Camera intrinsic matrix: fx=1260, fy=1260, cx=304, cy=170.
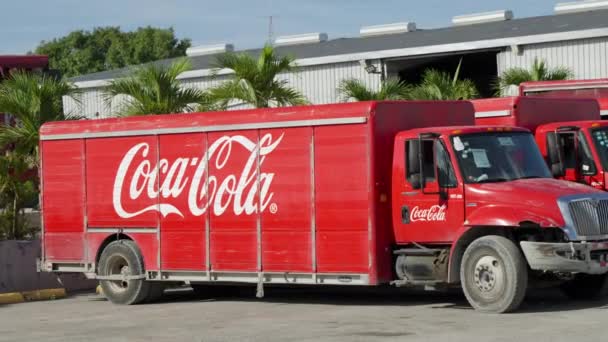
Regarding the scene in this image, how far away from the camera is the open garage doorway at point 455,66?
135 feet

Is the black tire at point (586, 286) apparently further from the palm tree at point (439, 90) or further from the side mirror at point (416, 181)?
the palm tree at point (439, 90)

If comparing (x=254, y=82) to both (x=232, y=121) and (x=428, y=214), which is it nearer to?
(x=232, y=121)

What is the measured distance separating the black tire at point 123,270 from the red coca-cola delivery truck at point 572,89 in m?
8.53

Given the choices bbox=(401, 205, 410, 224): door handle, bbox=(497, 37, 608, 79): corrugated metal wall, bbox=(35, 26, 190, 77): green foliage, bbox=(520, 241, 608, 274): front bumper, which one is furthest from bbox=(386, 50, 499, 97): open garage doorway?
bbox=(35, 26, 190, 77): green foliage

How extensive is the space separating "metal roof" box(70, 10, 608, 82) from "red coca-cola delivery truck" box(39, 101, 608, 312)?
17.5 m

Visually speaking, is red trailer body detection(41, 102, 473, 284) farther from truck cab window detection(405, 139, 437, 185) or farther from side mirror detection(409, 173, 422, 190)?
side mirror detection(409, 173, 422, 190)

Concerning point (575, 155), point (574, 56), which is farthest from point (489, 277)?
point (574, 56)

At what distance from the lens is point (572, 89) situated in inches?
920

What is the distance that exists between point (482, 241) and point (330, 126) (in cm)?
273

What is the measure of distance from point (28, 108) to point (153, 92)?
2.41 metres

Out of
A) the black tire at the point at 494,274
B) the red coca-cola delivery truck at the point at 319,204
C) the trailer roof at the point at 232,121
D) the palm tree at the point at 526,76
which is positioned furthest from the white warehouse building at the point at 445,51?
the black tire at the point at 494,274

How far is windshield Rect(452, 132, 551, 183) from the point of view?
1655 cm

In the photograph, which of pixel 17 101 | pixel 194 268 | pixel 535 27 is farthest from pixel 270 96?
pixel 535 27

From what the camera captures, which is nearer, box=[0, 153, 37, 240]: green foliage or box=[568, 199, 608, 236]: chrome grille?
box=[568, 199, 608, 236]: chrome grille
